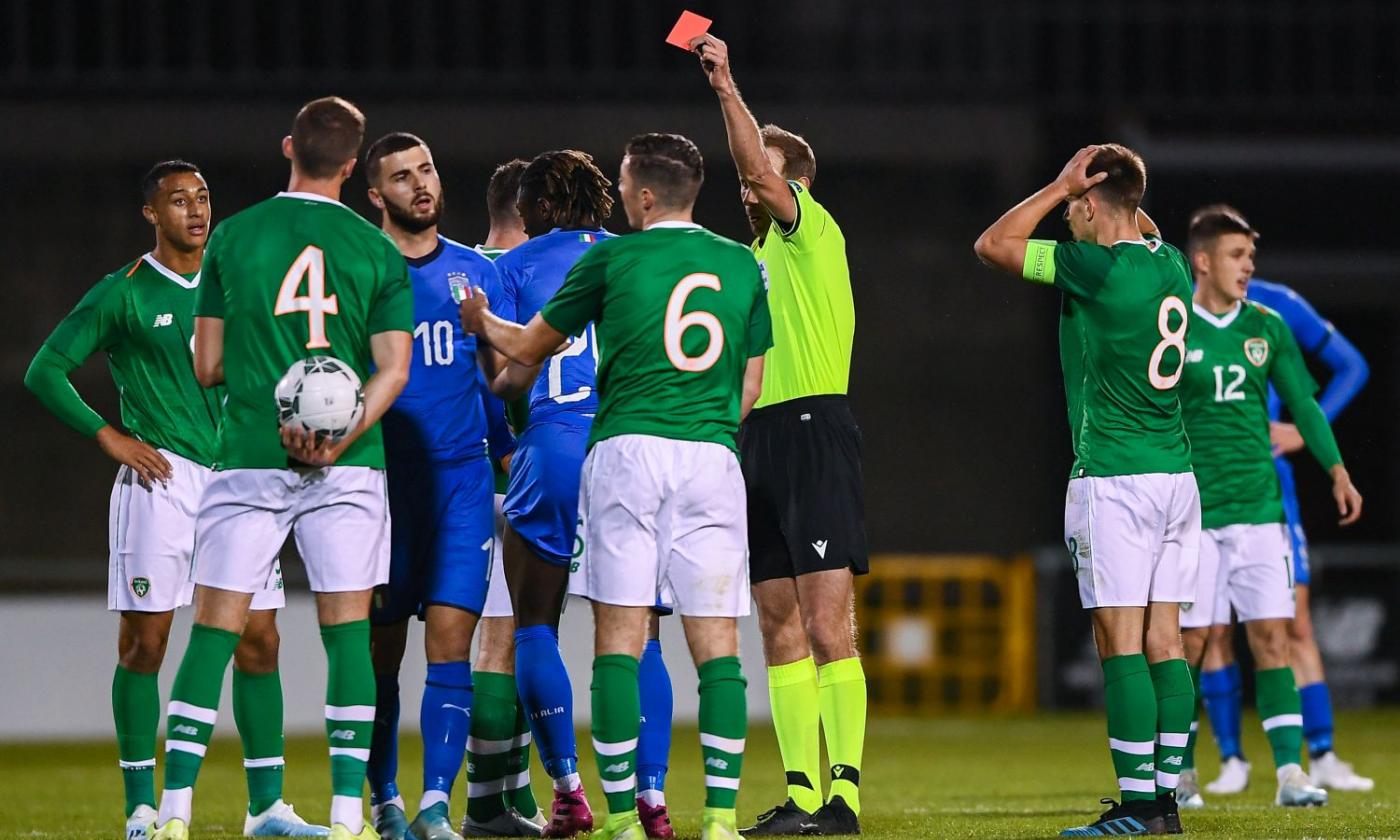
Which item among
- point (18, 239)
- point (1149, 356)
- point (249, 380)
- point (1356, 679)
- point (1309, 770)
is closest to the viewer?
point (249, 380)

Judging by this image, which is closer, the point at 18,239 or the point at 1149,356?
the point at 1149,356

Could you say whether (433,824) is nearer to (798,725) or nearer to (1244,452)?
(798,725)

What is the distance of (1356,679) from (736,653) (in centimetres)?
1043

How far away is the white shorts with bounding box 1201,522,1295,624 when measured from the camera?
861 cm

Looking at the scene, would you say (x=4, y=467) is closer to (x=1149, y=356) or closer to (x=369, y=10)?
(x=369, y=10)

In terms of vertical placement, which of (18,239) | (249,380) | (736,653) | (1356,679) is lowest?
(1356,679)

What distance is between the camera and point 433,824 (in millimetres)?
5738

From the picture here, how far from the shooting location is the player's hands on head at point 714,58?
19.7 ft

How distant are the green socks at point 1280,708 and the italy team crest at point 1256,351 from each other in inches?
54.5

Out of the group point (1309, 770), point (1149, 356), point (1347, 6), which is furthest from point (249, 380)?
point (1347, 6)

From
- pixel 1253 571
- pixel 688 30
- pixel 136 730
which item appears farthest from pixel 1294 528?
pixel 136 730

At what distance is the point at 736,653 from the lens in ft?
18.9

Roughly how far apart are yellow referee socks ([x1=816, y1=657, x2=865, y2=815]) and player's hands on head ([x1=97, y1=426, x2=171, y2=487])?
239 centimetres

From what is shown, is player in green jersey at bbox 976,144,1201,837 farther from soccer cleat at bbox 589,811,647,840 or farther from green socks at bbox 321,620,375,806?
green socks at bbox 321,620,375,806
